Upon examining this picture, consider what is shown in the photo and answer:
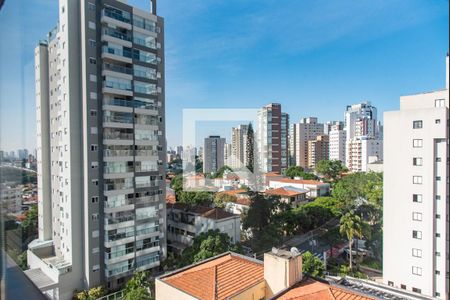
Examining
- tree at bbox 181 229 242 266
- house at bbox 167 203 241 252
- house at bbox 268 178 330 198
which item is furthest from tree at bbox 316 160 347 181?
tree at bbox 181 229 242 266

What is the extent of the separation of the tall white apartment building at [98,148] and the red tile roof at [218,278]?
241cm

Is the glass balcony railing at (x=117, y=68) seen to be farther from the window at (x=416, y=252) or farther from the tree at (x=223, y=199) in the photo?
the window at (x=416, y=252)

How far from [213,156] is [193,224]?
189 cm

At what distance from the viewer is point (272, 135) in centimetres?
944

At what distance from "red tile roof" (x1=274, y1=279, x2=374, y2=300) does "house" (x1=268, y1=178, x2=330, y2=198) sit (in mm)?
6973

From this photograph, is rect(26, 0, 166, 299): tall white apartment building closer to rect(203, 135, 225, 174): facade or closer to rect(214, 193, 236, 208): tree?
rect(203, 135, 225, 174): facade

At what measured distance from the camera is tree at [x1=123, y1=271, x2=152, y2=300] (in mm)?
3314

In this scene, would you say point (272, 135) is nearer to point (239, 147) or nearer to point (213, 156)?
point (213, 156)

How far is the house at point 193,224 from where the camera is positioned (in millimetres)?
5242

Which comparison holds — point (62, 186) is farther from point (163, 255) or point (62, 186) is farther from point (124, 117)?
point (163, 255)

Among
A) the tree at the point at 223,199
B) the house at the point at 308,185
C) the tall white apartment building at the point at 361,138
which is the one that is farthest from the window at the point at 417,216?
the tall white apartment building at the point at 361,138

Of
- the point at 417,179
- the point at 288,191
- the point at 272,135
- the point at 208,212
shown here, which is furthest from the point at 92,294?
the point at 272,135

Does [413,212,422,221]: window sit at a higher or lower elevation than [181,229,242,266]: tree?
higher

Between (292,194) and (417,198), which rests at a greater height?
(417,198)
